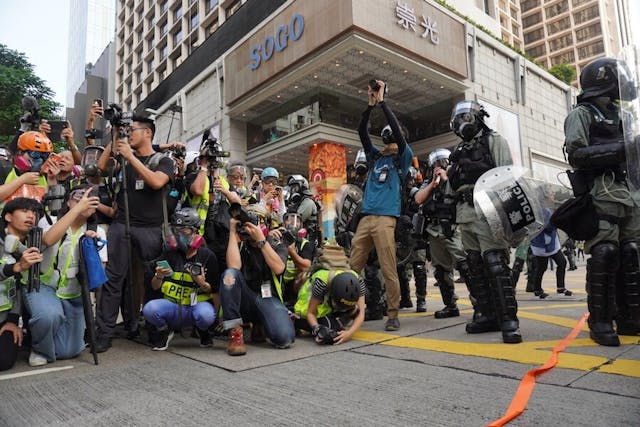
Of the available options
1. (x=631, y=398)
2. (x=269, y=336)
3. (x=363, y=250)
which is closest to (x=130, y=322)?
(x=269, y=336)

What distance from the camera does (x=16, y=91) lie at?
20844 mm

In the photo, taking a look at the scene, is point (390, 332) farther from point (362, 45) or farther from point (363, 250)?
point (362, 45)

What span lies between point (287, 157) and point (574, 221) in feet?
61.8

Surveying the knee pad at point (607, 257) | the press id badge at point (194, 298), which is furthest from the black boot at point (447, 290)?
the press id badge at point (194, 298)

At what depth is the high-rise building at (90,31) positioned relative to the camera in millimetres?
64562

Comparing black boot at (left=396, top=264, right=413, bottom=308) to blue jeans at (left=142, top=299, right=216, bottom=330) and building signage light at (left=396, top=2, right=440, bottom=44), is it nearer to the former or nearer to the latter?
blue jeans at (left=142, top=299, right=216, bottom=330)

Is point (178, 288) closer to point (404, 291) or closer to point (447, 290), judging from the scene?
point (447, 290)

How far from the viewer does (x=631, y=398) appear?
73.2 inches

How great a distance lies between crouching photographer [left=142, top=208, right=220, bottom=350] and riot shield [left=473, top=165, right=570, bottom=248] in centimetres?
237

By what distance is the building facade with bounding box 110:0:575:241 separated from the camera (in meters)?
16.6

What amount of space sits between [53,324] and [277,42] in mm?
17747

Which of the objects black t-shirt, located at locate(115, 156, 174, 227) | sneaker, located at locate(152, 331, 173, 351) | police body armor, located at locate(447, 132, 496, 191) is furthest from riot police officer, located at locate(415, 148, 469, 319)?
sneaker, located at locate(152, 331, 173, 351)

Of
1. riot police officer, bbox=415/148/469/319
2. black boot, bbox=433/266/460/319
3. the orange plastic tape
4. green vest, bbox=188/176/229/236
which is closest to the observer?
the orange plastic tape

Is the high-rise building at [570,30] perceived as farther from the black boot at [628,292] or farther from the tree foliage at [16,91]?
the black boot at [628,292]
